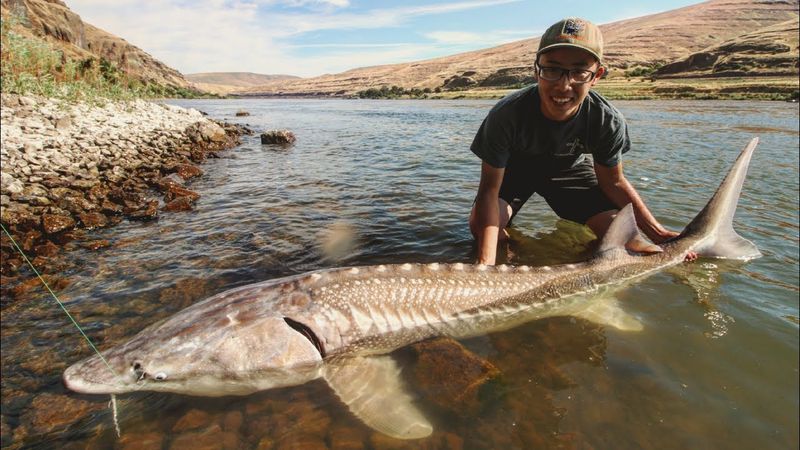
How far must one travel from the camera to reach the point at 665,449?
2492mm

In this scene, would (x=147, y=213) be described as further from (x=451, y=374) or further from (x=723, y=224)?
(x=723, y=224)

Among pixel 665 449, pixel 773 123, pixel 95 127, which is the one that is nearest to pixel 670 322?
pixel 665 449

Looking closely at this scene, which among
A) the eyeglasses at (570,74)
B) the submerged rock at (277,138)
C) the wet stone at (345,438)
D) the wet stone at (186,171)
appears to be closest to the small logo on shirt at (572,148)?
the eyeglasses at (570,74)

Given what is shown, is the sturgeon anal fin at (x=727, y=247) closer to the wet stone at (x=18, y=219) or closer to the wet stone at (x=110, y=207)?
the wet stone at (x=110, y=207)

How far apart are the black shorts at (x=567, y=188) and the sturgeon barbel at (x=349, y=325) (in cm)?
133

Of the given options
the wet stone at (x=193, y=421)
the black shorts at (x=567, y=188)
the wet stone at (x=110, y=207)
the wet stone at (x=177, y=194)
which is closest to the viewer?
the wet stone at (x=193, y=421)

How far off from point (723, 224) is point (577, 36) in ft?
8.86

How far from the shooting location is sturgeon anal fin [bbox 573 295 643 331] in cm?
370

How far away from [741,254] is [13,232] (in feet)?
30.5

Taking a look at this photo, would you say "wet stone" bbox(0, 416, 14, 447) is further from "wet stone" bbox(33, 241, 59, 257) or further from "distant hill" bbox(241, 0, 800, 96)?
"distant hill" bbox(241, 0, 800, 96)

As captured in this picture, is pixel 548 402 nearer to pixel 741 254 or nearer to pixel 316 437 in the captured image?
pixel 316 437

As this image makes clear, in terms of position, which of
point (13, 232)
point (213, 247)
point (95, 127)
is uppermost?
point (95, 127)

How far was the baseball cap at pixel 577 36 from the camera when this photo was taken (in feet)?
11.1

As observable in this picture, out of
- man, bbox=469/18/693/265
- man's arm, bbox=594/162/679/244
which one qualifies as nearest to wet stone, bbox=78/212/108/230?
man, bbox=469/18/693/265
